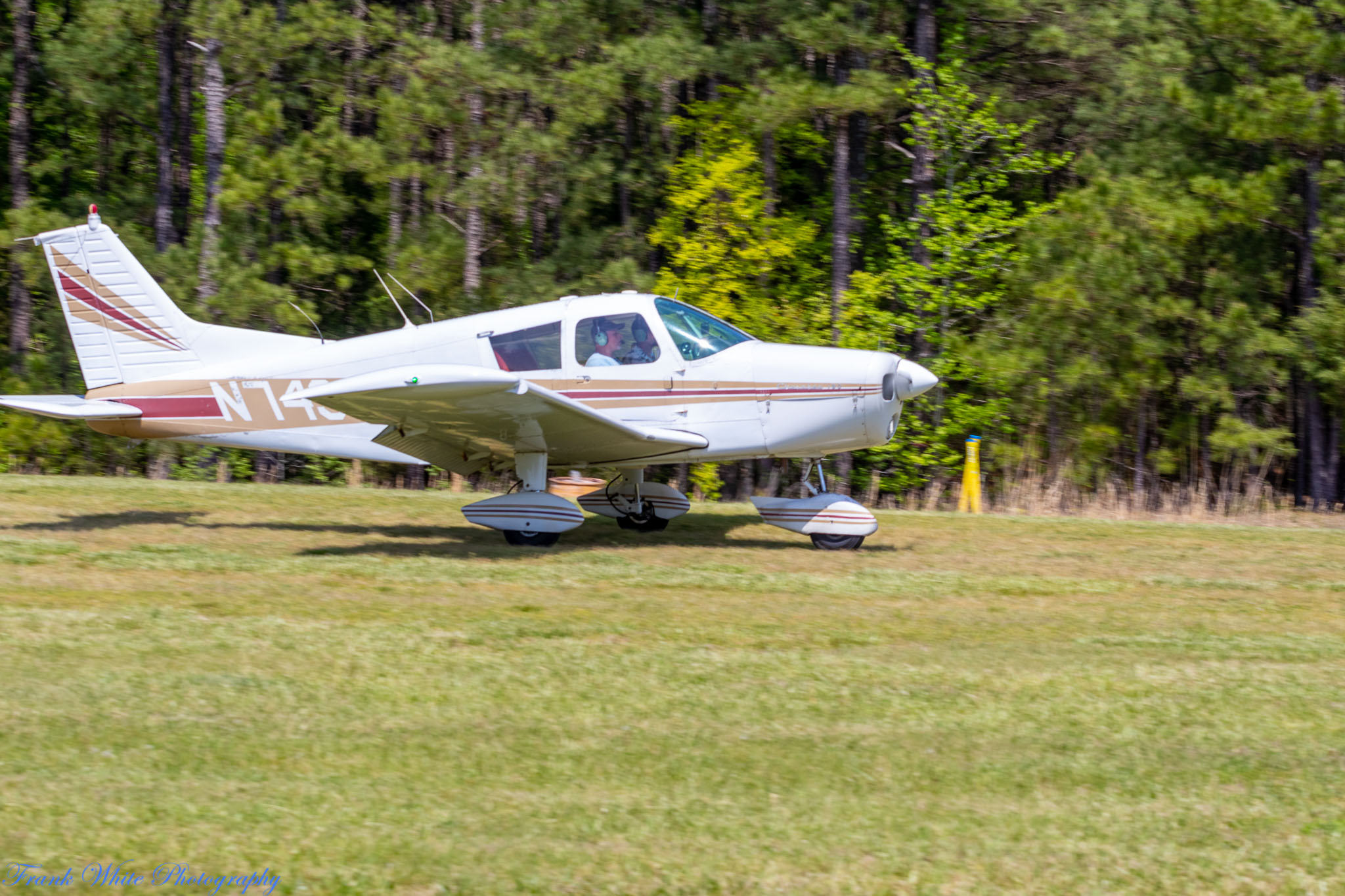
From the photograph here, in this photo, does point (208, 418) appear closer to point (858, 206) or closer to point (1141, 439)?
point (858, 206)

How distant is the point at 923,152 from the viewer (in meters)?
20.6

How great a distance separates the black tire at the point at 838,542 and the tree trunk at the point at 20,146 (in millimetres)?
18624

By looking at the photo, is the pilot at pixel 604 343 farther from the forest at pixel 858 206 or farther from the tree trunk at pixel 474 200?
the tree trunk at pixel 474 200

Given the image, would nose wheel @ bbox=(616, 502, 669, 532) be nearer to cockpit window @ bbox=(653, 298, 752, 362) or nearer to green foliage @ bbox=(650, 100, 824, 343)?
cockpit window @ bbox=(653, 298, 752, 362)

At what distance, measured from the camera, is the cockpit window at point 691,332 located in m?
9.76

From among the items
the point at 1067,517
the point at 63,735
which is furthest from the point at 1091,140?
the point at 63,735

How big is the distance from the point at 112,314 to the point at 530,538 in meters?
4.62

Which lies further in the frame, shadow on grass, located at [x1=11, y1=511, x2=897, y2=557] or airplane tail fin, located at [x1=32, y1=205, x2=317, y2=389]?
airplane tail fin, located at [x1=32, y1=205, x2=317, y2=389]

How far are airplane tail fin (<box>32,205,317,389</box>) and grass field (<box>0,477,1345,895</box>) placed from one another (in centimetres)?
230

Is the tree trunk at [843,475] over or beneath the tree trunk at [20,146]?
beneath

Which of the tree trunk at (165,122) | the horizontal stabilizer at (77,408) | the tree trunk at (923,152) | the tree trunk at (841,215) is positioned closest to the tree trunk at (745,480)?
the tree trunk at (841,215)

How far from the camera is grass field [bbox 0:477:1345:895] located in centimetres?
377

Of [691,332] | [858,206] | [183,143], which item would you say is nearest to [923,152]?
[858,206]

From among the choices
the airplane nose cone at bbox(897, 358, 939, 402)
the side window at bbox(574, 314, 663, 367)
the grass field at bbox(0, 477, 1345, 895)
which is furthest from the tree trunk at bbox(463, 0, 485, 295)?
the airplane nose cone at bbox(897, 358, 939, 402)
